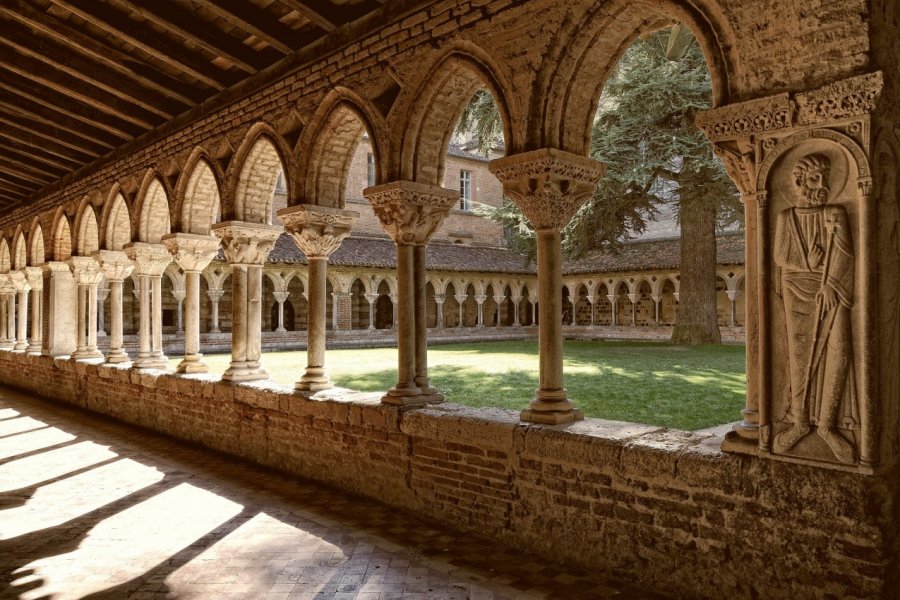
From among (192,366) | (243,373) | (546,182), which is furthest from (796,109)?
(192,366)

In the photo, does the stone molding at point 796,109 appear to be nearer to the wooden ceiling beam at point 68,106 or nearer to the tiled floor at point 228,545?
the tiled floor at point 228,545

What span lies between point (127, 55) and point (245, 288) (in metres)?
2.72

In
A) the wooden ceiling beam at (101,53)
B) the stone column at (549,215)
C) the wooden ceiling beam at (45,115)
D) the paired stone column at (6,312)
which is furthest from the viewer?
the paired stone column at (6,312)

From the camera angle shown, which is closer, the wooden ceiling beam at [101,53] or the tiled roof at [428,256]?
the wooden ceiling beam at [101,53]

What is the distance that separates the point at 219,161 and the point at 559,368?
4.82m

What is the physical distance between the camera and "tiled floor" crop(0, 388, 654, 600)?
3449 millimetres

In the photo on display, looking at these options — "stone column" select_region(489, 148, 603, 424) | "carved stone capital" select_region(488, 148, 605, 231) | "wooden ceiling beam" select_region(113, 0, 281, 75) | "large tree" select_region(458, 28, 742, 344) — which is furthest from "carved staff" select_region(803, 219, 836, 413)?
"large tree" select_region(458, 28, 742, 344)

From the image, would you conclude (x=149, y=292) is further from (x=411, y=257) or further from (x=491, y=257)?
(x=491, y=257)

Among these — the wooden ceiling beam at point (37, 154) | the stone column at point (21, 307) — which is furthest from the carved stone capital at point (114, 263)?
the stone column at point (21, 307)

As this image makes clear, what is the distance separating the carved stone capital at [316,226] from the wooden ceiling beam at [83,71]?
2.65 meters

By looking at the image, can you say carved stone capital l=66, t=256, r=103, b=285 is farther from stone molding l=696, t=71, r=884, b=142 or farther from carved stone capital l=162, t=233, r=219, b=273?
stone molding l=696, t=71, r=884, b=142

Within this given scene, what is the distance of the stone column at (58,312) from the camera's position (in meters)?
11.6

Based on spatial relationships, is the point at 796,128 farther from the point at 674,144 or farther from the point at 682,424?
the point at 674,144

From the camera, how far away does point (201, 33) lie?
19.4ft
